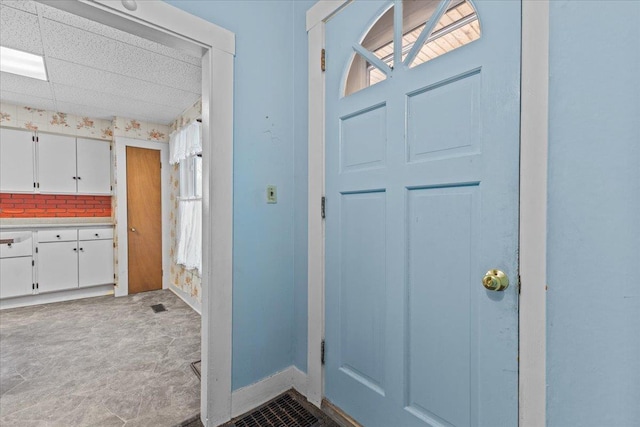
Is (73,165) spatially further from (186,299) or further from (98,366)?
(98,366)

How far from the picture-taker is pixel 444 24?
3.62ft

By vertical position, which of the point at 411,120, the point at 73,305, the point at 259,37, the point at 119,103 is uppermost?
the point at 119,103

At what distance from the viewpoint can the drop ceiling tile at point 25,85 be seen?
2764 mm

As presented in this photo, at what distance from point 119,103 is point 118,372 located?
296cm

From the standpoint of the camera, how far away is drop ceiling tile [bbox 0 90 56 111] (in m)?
3.17

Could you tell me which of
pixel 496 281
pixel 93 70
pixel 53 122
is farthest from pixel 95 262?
pixel 496 281

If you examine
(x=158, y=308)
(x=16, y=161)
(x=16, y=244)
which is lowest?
(x=158, y=308)

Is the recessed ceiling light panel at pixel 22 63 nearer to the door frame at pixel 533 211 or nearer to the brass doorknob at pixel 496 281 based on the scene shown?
the door frame at pixel 533 211

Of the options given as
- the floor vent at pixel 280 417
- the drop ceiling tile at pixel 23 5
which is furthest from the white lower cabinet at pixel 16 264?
the floor vent at pixel 280 417

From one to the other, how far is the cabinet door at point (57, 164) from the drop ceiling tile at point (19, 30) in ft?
6.11

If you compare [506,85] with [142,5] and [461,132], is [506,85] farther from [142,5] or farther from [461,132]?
[142,5]

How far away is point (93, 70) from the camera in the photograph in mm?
2609

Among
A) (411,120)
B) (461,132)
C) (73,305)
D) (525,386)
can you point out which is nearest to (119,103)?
(73,305)

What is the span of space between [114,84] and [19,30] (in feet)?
2.88
